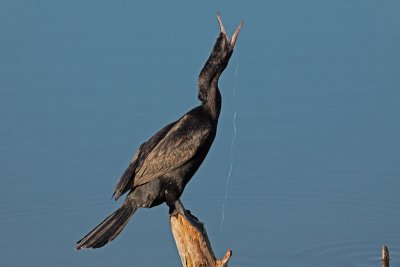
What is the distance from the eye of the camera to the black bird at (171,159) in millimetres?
8039

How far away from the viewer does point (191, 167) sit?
8.20 metres

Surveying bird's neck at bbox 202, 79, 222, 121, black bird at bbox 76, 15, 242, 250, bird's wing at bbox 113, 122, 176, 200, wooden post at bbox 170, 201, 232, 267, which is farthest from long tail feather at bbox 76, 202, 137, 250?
bird's neck at bbox 202, 79, 222, 121

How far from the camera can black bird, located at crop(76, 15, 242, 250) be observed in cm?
804

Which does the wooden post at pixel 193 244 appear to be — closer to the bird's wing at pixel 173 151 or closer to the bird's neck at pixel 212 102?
the bird's wing at pixel 173 151

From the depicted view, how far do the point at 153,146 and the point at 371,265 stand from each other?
2.16 meters

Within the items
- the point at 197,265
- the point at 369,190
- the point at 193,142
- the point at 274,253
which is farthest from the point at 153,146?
the point at 369,190

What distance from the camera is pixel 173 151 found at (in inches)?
317

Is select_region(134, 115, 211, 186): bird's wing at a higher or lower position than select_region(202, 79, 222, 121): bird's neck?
lower

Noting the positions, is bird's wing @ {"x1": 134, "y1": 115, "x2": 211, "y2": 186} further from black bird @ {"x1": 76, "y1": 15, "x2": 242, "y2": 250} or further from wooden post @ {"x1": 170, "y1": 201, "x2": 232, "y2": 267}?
wooden post @ {"x1": 170, "y1": 201, "x2": 232, "y2": 267}

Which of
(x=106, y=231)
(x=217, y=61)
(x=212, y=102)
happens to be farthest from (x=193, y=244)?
(x=217, y=61)

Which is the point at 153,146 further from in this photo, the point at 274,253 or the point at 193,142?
the point at 274,253

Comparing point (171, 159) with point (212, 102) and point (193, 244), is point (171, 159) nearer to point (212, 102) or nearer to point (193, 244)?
point (212, 102)

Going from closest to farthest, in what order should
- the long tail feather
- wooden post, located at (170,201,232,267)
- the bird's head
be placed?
wooden post, located at (170,201,232,267), the long tail feather, the bird's head

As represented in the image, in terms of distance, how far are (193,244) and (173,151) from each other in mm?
516
